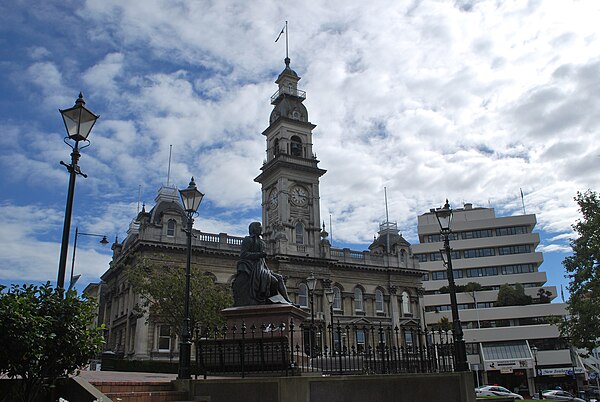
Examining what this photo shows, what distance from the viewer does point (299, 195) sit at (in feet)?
163

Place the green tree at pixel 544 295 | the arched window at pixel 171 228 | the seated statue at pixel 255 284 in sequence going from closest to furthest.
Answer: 1. the seated statue at pixel 255 284
2. the arched window at pixel 171 228
3. the green tree at pixel 544 295

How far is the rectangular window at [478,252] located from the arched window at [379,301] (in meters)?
25.3

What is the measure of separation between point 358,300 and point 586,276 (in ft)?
84.2

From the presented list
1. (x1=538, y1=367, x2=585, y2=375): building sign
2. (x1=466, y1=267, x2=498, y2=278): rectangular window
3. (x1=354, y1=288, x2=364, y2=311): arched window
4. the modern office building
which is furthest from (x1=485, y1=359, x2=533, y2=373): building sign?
(x1=354, y1=288, x2=364, y2=311): arched window

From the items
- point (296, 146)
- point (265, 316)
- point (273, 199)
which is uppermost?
point (296, 146)

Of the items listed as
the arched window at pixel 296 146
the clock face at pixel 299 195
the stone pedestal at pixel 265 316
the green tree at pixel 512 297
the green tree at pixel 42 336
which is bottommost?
the green tree at pixel 42 336

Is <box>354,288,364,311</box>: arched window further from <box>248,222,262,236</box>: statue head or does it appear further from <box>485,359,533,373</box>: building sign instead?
<box>248,222,262,236</box>: statue head

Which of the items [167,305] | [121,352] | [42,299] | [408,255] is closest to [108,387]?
[42,299]

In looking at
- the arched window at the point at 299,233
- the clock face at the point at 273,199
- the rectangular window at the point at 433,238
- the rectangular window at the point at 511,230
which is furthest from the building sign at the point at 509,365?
the clock face at the point at 273,199

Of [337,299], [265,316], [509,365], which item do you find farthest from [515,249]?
[265,316]

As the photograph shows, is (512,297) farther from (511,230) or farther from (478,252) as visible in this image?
(511,230)

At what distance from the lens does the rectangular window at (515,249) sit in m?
70.8

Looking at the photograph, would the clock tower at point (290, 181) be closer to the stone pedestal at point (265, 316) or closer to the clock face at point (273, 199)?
the clock face at point (273, 199)

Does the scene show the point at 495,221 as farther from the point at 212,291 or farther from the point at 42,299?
the point at 42,299
